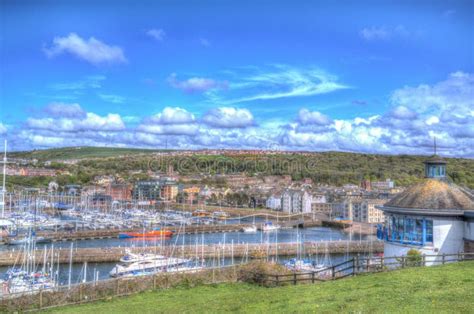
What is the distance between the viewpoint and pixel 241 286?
15250 millimetres

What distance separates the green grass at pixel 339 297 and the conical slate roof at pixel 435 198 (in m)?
2.53

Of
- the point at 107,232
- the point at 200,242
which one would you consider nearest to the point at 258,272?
the point at 200,242

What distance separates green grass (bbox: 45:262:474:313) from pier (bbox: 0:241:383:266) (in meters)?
24.7

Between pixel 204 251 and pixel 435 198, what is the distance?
34.5 meters

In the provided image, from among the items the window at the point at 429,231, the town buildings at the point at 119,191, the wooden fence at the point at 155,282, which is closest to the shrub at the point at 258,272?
the wooden fence at the point at 155,282

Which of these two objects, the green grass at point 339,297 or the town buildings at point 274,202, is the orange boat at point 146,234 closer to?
the green grass at point 339,297

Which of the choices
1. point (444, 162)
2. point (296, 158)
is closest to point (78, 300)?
point (444, 162)

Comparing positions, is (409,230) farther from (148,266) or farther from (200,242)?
(200,242)

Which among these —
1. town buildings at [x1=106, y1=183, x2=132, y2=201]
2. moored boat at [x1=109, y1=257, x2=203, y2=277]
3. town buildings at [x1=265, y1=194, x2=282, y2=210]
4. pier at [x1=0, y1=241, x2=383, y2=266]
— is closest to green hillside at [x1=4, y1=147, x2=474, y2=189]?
town buildings at [x1=106, y1=183, x2=132, y2=201]

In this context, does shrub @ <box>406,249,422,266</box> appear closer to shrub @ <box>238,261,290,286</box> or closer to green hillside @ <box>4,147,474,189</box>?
shrub @ <box>238,261,290,286</box>

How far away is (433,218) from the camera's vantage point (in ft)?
49.2

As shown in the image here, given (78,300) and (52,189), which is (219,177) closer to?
(52,189)

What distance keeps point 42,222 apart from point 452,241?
2496 inches

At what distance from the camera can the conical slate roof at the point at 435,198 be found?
15016mm
